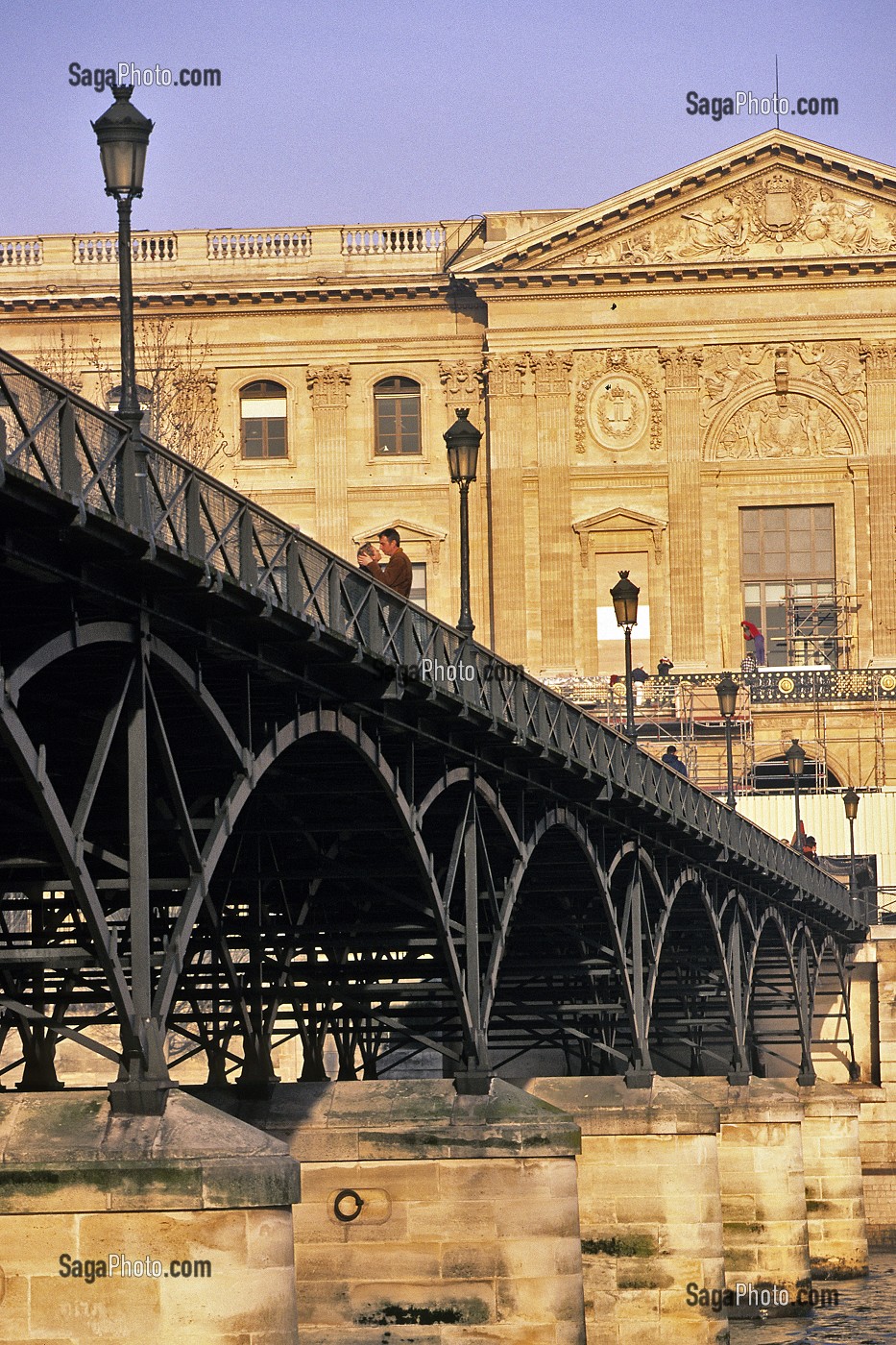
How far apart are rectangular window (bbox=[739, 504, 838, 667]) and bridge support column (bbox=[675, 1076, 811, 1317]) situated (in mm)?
37399

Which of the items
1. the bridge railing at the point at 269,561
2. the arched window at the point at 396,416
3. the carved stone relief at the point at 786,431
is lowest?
the bridge railing at the point at 269,561

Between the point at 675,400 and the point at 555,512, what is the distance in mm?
5351

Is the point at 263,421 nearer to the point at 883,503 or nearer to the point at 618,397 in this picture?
the point at 618,397

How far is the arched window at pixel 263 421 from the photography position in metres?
91.3

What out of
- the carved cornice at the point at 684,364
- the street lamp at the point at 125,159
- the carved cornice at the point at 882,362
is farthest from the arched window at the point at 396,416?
the street lamp at the point at 125,159

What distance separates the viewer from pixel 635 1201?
38438 millimetres

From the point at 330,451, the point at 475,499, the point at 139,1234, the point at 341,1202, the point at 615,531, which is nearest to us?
the point at 139,1234

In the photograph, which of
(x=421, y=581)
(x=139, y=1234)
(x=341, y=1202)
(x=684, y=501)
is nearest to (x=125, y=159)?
(x=139, y=1234)

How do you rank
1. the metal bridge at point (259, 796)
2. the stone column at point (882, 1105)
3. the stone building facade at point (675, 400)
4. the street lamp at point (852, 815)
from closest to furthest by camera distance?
the metal bridge at point (259, 796) → the stone column at point (882, 1105) → the street lamp at point (852, 815) → the stone building facade at point (675, 400)

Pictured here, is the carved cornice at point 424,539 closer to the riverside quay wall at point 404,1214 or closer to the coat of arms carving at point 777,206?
the coat of arms carving at point 777,206

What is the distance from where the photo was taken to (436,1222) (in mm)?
29516

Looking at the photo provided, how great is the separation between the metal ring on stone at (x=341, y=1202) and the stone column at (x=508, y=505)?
5758cm

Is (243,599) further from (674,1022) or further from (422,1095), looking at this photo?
(674,1022)

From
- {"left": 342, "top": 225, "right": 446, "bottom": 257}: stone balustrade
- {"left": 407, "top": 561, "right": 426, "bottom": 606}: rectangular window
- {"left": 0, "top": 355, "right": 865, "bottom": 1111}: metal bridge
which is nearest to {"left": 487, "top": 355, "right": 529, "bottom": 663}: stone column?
{"left": 407, "top": 561, "right": 426, "bottom": 606}: rectangular window
